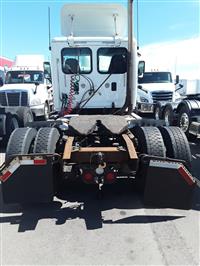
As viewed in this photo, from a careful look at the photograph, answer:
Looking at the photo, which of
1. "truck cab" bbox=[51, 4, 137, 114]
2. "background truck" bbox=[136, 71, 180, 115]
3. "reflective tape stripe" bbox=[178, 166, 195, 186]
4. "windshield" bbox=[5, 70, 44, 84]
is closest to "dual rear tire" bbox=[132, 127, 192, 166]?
"reflective tape stripe" bbox=[178, 166, 195, 186]

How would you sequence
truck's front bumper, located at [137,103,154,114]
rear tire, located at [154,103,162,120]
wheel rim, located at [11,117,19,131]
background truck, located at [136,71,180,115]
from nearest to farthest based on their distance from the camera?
wheel rim, located at [11,117,19,131]
rear tire, located at [154,103,162,120]
truck's front bumper, located at [137,103,154,114]
background truck, located at [136,71,180,115]

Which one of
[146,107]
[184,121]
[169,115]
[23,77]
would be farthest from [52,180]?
[146,107]

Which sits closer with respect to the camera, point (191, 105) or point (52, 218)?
point (52, 218)

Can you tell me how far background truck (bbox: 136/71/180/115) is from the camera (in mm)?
15098

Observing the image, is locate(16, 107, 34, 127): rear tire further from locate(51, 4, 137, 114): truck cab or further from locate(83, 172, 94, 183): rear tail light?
locate(83, 172, 94, 183): rear tail light

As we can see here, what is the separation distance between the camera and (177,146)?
4.52 metres

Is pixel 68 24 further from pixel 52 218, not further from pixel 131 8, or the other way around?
pixel 52 218

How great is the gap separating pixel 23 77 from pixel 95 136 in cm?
903

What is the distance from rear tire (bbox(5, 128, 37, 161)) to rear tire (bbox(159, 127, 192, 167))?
2.09 meters

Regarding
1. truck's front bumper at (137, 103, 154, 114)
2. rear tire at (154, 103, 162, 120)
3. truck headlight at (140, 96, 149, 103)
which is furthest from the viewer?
truck headlight at (140, 96, 149, 103)

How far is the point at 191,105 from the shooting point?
8992 millimetres

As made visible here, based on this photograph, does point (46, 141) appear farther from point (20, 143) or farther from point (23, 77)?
point (23, 77)

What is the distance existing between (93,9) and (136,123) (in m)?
3.33

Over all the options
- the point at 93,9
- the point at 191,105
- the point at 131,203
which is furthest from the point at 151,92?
the point at 131,203
